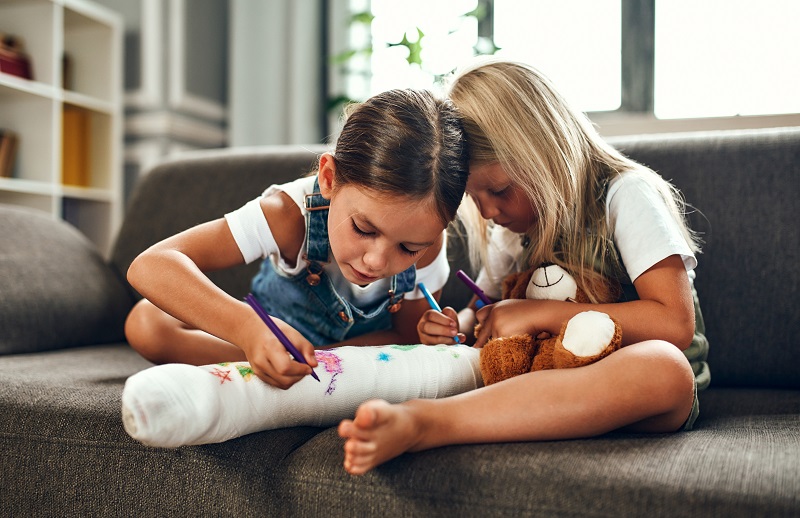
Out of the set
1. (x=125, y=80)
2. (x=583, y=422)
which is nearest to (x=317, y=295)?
(x=583, y=422)

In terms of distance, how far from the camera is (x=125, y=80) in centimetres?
261

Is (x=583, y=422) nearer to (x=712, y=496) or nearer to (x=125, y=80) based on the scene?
(x=712, y=496)

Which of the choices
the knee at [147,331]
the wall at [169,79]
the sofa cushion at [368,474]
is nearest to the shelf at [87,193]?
the wall at [169,79]

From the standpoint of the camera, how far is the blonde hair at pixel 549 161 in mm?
994

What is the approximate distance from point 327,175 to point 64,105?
6.17 ft

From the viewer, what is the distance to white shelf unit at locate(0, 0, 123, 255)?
2.29 metres

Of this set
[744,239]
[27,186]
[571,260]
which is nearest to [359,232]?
[571,260]

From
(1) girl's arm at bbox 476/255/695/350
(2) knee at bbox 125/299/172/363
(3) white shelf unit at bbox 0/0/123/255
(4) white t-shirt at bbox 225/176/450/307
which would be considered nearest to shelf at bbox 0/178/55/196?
(3) white shelf unit at bbox 0/0/123/255

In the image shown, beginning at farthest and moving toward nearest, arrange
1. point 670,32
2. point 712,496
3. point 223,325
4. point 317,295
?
point 670,32 → point 317,295 → point 223,325 → point 712,496

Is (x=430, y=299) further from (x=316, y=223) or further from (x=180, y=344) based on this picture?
(x=180, y=344)

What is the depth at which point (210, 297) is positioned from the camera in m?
0.87

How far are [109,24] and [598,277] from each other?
2.10 m

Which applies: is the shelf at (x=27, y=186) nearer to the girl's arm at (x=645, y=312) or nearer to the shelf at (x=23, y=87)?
the shelf at (x=23, y=87)

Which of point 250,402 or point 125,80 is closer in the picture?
point 250,402
